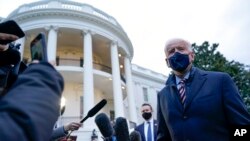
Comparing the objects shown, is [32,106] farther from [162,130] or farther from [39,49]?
[162,130]

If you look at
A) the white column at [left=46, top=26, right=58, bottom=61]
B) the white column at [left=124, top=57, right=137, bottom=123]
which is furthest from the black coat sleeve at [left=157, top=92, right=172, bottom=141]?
the white column at [left=124, top=57, right=137, bottom=123]

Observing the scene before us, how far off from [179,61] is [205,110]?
72cm

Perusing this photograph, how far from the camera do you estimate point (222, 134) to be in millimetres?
2449

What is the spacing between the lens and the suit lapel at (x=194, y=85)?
2.68m

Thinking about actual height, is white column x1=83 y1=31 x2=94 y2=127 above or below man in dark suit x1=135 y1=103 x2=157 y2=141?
above

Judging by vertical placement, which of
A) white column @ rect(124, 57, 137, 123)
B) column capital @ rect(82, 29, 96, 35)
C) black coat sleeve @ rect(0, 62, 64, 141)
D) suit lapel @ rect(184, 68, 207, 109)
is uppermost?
column capital @ rect(82, 29, 96, 35)

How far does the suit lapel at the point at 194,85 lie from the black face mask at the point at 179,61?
5.5 inches

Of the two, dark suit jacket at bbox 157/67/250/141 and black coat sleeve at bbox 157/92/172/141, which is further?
black coat sleeve at bbox 157/92/172/141

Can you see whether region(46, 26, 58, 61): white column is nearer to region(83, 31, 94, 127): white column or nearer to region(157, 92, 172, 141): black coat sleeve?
region(83, 31, 94, 127): white column

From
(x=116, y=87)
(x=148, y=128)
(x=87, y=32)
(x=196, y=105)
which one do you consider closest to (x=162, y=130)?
(x=196, y=105)

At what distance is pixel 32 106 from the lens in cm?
77

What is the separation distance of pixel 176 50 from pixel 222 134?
3.79 feet

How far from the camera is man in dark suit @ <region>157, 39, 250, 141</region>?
2459mm

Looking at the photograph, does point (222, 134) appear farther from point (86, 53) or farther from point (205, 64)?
point (205, 64)
